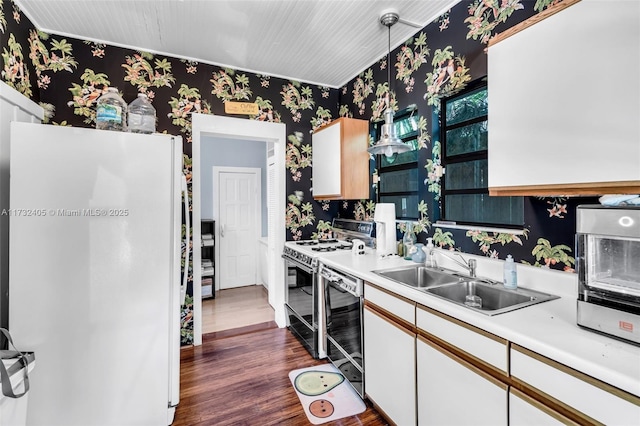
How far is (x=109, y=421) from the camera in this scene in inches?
63.5

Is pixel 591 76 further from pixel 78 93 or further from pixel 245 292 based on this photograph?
pixel 245 292

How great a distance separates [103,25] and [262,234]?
11.1 feet

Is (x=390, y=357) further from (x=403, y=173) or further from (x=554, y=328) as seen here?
(x=403, y=173)

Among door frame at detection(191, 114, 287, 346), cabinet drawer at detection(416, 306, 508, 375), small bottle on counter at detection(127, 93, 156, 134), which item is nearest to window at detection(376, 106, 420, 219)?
door frame at detection(191, 114, 287, 346)

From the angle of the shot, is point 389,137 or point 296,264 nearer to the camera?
point 389,137

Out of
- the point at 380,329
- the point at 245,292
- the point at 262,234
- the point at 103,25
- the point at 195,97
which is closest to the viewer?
A: the point at 380,329

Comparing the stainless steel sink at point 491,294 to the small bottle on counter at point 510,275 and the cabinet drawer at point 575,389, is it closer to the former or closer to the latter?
the small bottle on counter at point 510,275

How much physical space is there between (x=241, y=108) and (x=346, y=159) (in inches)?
48.2

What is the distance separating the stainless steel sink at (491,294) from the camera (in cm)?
143

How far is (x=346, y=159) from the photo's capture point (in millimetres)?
2830

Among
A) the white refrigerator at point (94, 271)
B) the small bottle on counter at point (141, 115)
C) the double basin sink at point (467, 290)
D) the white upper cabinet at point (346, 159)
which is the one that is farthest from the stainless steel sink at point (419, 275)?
the small bottle on counter at point (141, 115)

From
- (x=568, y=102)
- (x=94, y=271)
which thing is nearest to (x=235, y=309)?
(x=94, y=271)

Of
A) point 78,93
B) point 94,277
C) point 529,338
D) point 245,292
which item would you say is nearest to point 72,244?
point 94,277

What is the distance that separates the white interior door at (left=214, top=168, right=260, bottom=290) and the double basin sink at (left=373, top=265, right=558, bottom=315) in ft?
11.1
